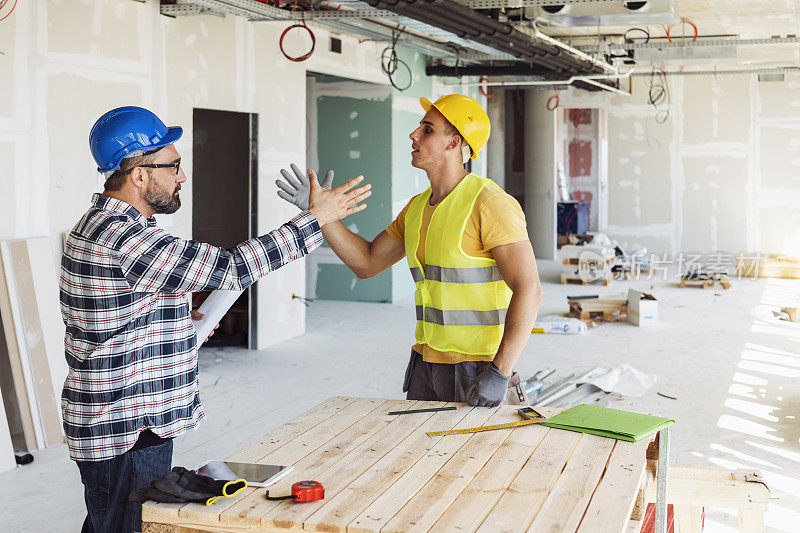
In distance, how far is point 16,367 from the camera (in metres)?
4.72

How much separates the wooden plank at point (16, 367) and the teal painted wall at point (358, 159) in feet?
Result: 18.5

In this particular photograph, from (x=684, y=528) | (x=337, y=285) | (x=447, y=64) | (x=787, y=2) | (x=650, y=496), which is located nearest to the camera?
(x=650, y=496)

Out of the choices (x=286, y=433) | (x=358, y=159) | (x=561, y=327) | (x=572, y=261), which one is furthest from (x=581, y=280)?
(x=286, y=433)

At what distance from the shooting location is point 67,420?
2273mm

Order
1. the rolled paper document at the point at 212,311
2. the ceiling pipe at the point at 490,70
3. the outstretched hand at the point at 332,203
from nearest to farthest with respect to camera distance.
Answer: the outstretched hand at the point at 332,203, the rolled paper document at the point at 212,311, the ceiling pipe at the point at 490,70

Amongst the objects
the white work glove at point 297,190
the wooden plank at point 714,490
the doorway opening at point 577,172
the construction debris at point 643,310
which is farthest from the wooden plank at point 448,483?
the doorway opening at point 577,172

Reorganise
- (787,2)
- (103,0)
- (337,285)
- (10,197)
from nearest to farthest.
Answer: (10,197) < (103,0) < (787,2) < (337,285)

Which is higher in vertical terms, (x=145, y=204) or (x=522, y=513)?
(x=145, y=204)

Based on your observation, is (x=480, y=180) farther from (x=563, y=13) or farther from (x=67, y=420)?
(x=563, y=13)

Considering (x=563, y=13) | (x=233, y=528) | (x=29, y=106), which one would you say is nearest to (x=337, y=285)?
(x=563, y=13)

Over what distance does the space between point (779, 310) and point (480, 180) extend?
7613 millimetres

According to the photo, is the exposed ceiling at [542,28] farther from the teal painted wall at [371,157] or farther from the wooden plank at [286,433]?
the wooden plank at [286,433]

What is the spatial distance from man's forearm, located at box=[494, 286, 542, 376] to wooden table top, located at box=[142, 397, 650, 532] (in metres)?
0.18

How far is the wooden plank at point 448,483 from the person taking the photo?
1737 mm
